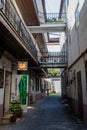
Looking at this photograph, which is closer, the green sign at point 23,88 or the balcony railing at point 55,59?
the green sign at point 23,88

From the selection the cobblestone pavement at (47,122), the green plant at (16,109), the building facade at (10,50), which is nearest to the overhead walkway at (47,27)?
the building facade at (10,50)

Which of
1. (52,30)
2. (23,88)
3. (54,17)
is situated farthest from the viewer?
(54,17)

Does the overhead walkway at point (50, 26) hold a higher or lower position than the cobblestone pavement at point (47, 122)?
higher

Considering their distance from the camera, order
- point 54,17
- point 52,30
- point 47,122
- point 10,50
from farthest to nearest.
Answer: point 54,17 < point 52,30 < point 10,50 < point 47,122

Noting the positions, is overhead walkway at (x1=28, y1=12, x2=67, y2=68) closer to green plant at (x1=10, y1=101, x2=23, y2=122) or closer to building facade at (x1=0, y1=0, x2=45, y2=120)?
building facade at (x1=0, y1=0, x2=45, y2=120)

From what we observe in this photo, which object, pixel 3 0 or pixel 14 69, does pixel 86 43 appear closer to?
pixel 3 0

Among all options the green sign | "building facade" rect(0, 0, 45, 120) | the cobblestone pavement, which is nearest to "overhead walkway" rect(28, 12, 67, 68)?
"building facade" rect(0, 0, 45, 120)

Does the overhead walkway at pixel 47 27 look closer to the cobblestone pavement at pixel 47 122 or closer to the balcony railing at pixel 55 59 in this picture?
the balcony railing at pixel 55 59

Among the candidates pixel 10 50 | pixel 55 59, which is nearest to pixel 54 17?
pixel 55 59

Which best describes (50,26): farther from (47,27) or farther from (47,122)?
(47,122)

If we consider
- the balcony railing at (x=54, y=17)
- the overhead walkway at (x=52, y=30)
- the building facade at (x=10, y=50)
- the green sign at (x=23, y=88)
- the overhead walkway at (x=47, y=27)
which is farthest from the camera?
the balcony railing at (x=54, y=17)

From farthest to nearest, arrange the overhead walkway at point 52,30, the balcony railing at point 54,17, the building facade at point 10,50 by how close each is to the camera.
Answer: the balcony railing at point 54,17 → the overhead walkway at point 52,30 → the building facade at point 10,50

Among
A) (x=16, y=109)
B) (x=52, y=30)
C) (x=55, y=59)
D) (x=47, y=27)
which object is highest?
(x=47, y=27)

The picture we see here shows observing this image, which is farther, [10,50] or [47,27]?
[47,27]
